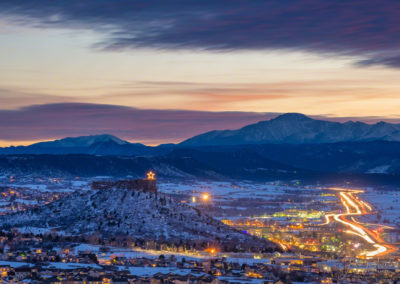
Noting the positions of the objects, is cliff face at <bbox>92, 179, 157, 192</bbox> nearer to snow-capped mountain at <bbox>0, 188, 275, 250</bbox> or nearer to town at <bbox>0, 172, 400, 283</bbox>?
town at <bbox>0, 172, 400, 283</bbox>

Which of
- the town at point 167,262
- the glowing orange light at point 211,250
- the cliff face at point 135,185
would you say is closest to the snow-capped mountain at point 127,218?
the cliff face at point 135,185

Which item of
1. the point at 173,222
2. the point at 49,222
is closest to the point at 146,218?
the point at 173,222

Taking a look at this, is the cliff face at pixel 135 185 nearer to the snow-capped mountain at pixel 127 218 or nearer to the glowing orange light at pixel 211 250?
the snow-capped mountain at pixel 127 218

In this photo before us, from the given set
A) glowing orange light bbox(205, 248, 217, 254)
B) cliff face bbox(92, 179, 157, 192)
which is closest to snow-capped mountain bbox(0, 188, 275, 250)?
cliff face bbox(92, 179, 157, 192)

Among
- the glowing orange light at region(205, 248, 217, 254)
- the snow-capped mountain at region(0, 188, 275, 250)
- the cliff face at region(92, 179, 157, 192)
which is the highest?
the cliff face at region(92, 179, 157, 192)

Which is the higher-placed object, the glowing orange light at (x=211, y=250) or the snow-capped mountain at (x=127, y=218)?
the snow-capped mountain at (x=127, y=218)

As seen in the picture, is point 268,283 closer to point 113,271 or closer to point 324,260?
point 113,271

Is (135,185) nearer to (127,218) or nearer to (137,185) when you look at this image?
(137,185)

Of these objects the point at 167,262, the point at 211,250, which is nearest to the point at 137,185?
the point at 211,250
